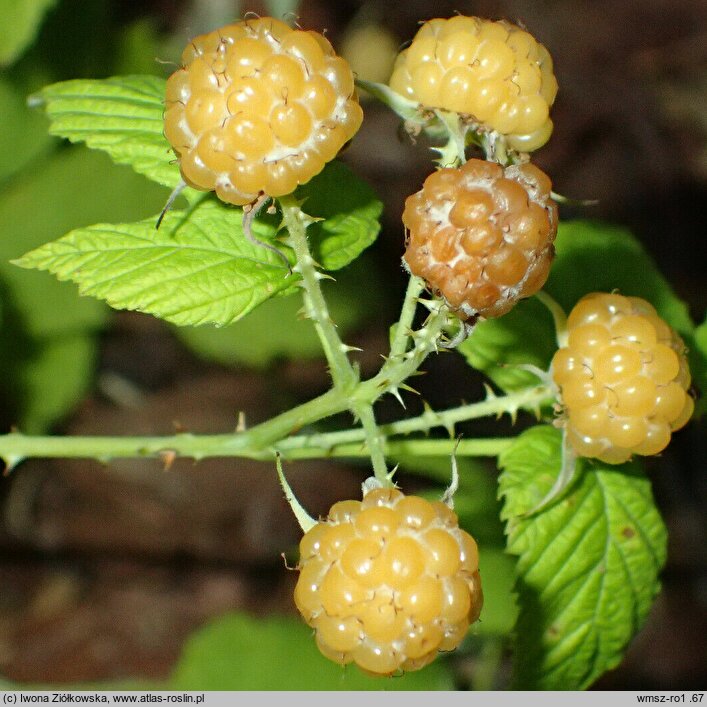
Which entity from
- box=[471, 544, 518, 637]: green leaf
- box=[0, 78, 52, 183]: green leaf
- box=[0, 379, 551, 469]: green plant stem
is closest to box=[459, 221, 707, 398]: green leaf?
box=[0, 379, 551, 469]: green plant stem

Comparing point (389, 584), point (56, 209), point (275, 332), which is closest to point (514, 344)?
point (389, 584)

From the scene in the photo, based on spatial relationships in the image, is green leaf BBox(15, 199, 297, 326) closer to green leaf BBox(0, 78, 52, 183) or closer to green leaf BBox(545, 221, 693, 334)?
green leaf BBox(545, 221, 693, 334)

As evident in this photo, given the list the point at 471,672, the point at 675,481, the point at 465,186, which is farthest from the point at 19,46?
the point at 675,481

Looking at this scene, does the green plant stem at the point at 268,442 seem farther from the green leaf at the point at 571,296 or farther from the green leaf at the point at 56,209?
the green leaf at the point at 56,209

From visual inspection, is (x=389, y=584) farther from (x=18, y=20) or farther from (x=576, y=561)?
(x=18, y=20)

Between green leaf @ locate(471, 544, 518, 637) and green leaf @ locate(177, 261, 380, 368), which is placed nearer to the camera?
green leaf @ locate(471, 544, 518, 637)
